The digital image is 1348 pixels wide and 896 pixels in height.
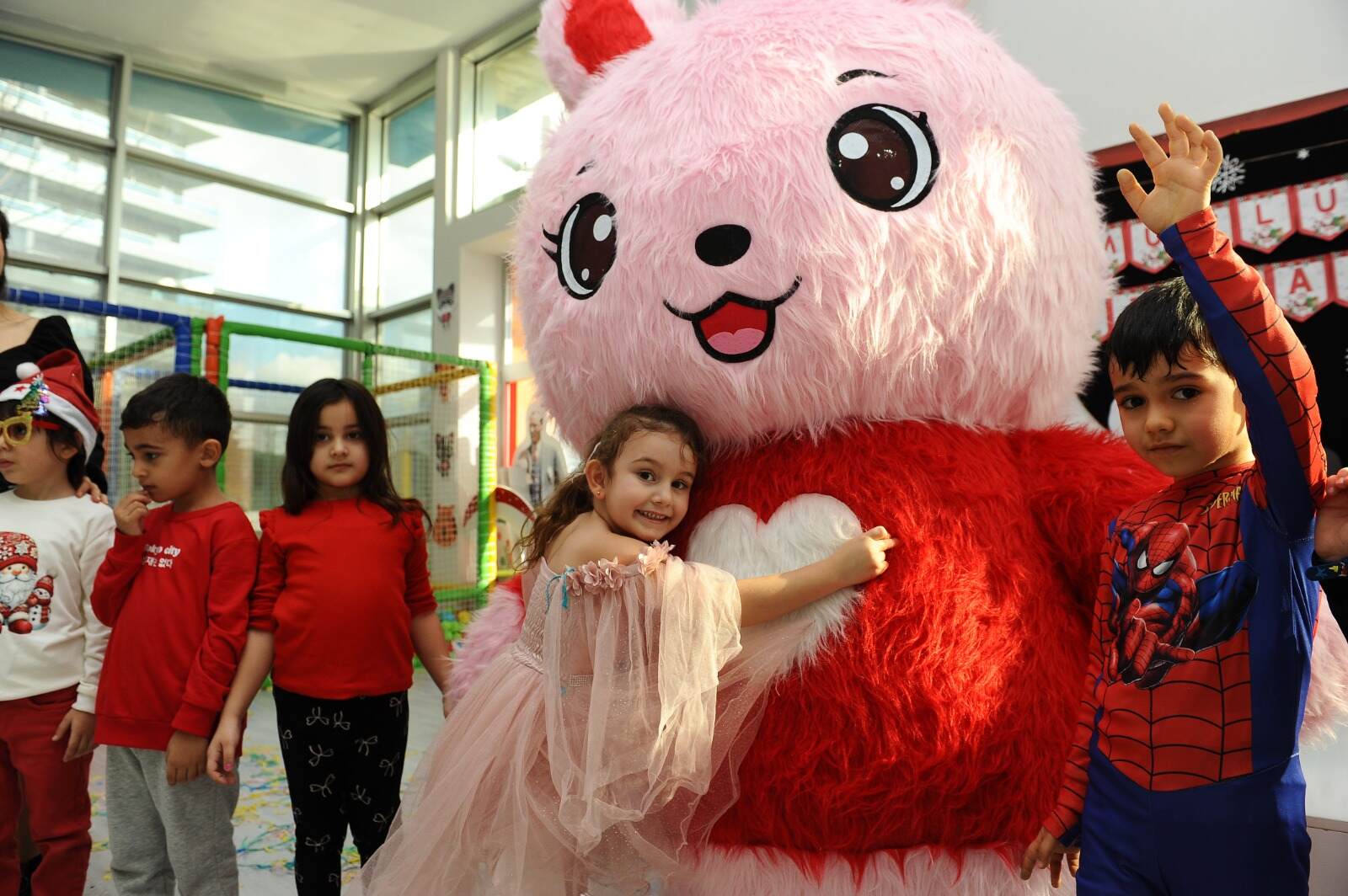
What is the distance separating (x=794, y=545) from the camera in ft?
3.36

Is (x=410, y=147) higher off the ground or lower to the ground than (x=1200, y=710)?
higher

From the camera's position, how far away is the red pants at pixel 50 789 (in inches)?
59.6

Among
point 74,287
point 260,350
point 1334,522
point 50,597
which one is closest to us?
point 1334,522

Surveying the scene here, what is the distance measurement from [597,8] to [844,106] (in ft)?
1.50

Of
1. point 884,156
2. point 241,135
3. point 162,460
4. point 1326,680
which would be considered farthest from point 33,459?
point 241,135

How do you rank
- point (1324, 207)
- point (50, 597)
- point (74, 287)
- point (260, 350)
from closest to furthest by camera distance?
point (50, 597) → point (1324, 207) → point (74, 287) → point (260, 350)

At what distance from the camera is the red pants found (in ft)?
4.97

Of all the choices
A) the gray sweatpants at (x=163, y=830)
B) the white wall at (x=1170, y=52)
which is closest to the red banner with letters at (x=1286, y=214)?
the white wall at (x=1170, y=52)

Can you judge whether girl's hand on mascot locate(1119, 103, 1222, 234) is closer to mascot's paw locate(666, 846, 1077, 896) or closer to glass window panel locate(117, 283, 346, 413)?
mascot's paw locate(666, 846, 1077, 896)

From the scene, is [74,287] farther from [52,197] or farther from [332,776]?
[332,776]

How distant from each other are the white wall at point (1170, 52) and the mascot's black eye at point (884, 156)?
114 cm

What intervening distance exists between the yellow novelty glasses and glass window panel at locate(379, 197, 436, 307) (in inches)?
216

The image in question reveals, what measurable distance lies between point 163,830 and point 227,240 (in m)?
6.37

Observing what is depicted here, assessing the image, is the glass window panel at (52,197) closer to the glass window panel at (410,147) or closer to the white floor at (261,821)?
the glass window panel at (410,147)
